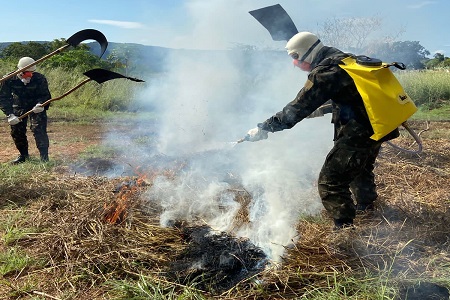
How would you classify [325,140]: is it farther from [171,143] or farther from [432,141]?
[171,143]

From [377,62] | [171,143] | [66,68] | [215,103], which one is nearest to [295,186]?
[377,62]

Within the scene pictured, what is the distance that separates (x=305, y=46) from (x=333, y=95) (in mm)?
642

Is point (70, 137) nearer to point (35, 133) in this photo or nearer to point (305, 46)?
point (35, 133)

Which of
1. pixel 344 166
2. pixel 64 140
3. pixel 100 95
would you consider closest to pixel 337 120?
pixel 344 166

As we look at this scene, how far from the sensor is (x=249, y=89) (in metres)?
9.05

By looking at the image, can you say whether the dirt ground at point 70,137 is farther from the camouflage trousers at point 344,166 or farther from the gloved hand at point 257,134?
the gloved hand at point 257,134

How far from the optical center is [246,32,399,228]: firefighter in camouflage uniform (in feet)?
10.0

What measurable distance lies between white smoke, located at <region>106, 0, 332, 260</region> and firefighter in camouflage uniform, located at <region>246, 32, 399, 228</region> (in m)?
0.54

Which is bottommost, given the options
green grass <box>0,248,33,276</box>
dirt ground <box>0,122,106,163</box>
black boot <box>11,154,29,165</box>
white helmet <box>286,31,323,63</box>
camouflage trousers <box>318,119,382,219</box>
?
dirt ground <box>0,122,106,163</box>

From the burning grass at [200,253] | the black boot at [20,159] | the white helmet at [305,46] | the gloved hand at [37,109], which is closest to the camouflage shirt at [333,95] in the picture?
the white helmet at [305,46]

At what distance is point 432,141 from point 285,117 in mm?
5082

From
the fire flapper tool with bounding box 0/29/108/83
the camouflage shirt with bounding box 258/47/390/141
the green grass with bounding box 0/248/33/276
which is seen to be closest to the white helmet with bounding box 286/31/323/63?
the camouflage shirt with bounding box 258/47/390/141

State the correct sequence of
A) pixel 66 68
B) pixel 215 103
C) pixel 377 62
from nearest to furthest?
1. pixel 377 62
2. pixel 215 103
3. pixel 66 68

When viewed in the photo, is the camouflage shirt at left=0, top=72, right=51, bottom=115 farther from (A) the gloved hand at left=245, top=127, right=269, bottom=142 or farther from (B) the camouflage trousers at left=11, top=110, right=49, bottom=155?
(A) the gloved hand at left=245, top=127, right=269, bottom=142
